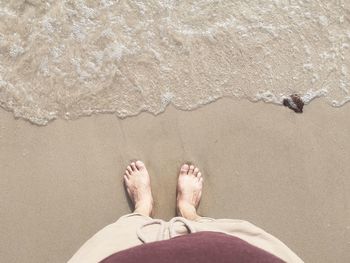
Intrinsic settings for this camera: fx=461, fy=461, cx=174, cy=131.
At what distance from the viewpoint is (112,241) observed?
1.92 m

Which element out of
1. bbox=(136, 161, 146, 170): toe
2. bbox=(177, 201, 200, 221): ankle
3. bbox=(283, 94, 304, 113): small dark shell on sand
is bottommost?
bbox=(177, 201, 200, 221): ankle

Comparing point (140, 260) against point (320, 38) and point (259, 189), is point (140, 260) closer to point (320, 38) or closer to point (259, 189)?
point (259, 189)

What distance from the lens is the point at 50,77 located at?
233 centimetres

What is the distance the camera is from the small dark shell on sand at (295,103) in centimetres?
238

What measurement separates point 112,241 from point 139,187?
389mm

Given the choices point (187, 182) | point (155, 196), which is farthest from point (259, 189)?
point (155, 196)

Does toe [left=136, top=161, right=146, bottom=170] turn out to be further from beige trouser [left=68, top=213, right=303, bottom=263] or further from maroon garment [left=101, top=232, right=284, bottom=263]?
maroon garment [left=101, top=232, right=284, bottom=263]

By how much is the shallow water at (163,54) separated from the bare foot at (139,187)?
0.28m

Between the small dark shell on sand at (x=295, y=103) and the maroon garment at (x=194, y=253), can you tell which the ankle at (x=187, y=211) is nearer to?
the maroon garment at (x=194, y=253)

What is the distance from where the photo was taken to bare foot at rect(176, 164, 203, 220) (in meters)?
2.27

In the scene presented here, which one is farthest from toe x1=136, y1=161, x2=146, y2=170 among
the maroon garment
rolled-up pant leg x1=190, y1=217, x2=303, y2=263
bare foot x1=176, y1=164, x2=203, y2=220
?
the maroon garment

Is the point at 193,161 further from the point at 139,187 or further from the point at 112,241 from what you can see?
the point at 112,241

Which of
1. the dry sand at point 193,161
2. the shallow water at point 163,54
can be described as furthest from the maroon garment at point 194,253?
the shallow water at point 163,54

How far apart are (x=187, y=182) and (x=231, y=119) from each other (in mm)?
390
